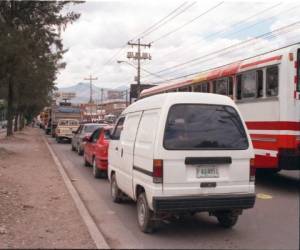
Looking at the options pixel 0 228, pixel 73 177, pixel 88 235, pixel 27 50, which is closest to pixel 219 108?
pixel 88 235

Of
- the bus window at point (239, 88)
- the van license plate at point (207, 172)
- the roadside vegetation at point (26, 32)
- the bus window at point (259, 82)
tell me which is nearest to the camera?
the van license plate at point (207, 172)

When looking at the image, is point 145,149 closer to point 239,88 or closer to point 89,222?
point 89,222

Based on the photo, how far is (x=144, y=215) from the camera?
25.7 feet

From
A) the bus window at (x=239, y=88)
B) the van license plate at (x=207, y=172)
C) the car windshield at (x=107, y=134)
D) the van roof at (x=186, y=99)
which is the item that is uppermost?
the bus window at (x=239, y=88)

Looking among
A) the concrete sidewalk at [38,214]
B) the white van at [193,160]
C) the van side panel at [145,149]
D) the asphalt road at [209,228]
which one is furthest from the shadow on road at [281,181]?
the van side panel at [145,149]

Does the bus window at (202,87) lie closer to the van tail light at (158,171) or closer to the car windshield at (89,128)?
the car windshield at (89,128)

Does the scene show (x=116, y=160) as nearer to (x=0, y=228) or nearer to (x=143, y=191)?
(x=143, y=191)

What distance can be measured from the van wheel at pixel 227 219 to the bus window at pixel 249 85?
17.4 ft

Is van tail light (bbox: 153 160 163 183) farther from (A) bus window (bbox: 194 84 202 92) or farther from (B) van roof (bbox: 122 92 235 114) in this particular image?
(A) bus window (bbox: 194 84 202 92)

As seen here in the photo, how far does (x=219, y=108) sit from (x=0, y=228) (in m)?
3.83

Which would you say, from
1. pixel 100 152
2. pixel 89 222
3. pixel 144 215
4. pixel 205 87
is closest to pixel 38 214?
pixel 89 222

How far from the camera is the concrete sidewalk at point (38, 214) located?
7.22 meters

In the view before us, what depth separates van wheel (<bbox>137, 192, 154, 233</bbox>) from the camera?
7.69 m

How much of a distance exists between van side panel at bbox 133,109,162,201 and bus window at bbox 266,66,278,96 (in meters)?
4.58
